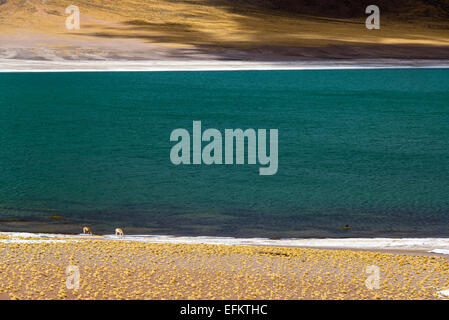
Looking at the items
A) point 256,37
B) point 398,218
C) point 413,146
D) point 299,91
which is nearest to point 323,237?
point 398,218

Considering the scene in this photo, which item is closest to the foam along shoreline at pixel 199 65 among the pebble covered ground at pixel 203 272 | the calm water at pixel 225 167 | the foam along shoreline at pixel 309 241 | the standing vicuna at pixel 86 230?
the calm water at pixel 225 167

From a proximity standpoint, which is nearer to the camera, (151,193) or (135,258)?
(135,258)

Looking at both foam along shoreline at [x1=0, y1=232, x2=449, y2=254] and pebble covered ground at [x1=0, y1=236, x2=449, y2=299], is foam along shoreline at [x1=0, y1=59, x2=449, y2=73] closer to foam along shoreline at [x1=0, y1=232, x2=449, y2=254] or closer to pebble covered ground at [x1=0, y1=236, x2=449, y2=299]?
foam along shoreline at [x1=0, y1=232, x2=449, y2=254]

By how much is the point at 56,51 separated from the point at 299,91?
38.1m

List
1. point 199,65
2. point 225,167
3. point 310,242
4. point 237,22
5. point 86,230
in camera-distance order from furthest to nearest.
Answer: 1. point 237,22
2. point 199,65
3. point 225,167
4. point 86,230
5. point 310,242

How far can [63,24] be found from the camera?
105 metres

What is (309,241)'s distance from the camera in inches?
673

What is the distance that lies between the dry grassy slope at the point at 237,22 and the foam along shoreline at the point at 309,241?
3067 inches

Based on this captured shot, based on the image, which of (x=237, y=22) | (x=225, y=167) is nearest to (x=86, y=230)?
(x=225, y=167)

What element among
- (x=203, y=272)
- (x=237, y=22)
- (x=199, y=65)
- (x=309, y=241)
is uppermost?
(x=237, y=22)

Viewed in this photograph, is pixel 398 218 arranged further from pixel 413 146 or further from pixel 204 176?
pixel 413 146

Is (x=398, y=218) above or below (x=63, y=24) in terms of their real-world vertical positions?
below

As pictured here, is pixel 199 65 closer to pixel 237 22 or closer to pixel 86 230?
pixel 237 22

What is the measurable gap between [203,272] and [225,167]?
14.2 metres
